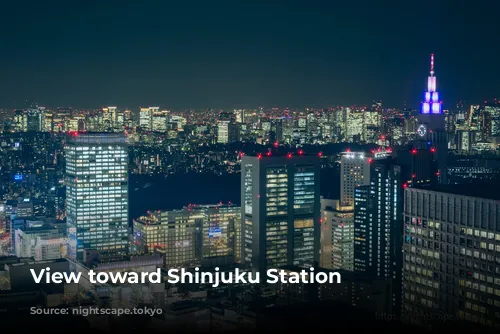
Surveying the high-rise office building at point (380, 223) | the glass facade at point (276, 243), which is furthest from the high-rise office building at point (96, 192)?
the high-rise office building at point (380, 223)

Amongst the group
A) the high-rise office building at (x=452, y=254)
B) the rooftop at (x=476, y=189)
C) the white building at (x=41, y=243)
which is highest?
the rooftop at (x=476, y=189)

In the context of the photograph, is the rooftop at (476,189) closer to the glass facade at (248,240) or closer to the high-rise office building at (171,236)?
the glass facade at (248,240)

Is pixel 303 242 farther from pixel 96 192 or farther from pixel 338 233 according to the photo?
pixel 96 192

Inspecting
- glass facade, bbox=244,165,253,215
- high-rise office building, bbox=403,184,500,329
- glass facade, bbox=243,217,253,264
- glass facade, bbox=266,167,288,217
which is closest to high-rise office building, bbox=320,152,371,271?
glass facade, bbox=266,167,288,217

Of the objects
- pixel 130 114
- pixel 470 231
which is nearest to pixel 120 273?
pixel 470 231

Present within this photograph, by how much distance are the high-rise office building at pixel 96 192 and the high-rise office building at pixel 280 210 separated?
7.47 ft

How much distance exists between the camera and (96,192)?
1327 cm

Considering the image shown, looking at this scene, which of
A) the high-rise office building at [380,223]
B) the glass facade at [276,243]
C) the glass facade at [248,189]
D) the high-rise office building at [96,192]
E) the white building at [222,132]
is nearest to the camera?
the high-rise office building at [380,223]

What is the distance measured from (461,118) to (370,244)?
452 cm

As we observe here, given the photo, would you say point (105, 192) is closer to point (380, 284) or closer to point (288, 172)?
point (288, 172)

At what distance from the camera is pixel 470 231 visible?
251 inches

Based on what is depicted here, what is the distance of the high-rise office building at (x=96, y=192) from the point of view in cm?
1313

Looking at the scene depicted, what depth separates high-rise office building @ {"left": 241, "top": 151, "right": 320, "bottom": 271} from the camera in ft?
39.0

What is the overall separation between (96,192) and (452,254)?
7.88 m
